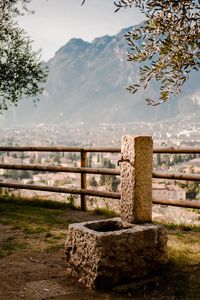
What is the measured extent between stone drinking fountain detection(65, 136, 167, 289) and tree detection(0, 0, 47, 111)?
24.3 feet

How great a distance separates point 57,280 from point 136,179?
1497 mm

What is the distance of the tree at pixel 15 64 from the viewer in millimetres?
12031

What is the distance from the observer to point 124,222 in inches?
211

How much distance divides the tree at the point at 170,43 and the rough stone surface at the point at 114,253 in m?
1.51

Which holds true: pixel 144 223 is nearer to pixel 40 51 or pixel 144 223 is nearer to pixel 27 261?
pixel 27 261

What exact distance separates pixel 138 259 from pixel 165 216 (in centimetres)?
422

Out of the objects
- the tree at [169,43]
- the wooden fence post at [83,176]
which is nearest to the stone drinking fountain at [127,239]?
the tree at [169,43]

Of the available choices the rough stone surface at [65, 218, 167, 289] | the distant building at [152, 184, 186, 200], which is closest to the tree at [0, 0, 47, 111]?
the distant building at [152, 184, 186, 200]

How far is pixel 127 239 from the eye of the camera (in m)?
4.86

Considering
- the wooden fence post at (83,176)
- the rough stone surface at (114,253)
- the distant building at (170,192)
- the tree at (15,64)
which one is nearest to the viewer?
the rough stone surface at (114,253)

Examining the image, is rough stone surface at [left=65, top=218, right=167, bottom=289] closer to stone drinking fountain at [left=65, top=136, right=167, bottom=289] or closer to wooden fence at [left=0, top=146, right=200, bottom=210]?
stone drinking fountain at [left=65, top=136, right=167, bottom=289]

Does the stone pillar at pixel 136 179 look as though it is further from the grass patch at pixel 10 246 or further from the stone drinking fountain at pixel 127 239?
the grass patch at pixel 10 246

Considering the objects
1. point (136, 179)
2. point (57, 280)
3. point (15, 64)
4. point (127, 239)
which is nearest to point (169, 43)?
point (136, 179)

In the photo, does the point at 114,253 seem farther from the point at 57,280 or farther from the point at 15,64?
the point at 15,64
